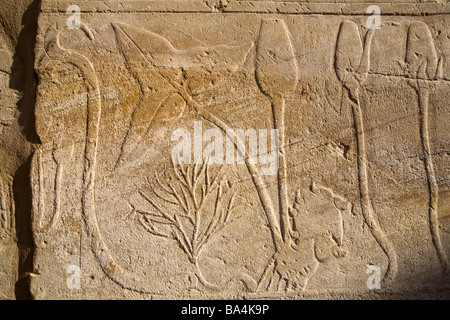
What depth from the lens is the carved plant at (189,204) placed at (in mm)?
2273

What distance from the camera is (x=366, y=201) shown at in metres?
2.30

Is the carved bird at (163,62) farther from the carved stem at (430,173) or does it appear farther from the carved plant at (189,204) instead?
the carved stem at (430,173)

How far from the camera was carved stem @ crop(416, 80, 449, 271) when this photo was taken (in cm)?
229

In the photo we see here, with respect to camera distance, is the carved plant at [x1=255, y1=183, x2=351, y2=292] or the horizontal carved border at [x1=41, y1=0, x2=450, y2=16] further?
the horizontal carved border at [x1=41, y1=0, x2=450, y2=16]

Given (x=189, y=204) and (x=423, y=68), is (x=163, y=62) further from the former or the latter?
(x=423, y=68)

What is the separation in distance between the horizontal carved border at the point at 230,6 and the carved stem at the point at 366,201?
1.80 feet

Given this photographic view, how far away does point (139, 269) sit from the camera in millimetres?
2256

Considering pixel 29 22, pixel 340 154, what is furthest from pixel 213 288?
pixel 29 22

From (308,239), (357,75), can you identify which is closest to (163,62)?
(357,75)

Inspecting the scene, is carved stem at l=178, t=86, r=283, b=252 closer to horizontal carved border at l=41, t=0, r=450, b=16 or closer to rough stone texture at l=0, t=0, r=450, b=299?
rough stone texture at l=0, t=0, r=450, b=299

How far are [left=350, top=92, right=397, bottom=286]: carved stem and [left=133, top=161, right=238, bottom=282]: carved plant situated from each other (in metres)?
0.77

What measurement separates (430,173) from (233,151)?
119 centimetres

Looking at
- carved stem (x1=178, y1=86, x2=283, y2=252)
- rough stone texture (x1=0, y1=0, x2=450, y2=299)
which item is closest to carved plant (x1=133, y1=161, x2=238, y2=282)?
rough stone texture (x1=0, y1=0, x2=450, y2=299)

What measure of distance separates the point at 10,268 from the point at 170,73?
152 centimetres
